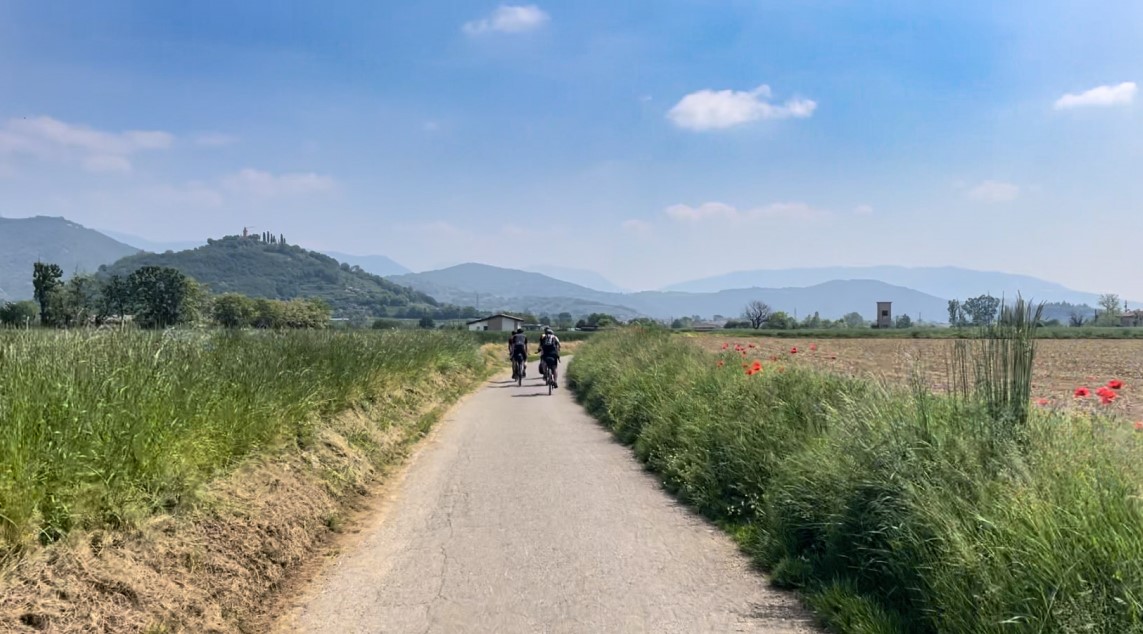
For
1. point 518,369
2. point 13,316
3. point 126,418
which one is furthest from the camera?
point 518,369

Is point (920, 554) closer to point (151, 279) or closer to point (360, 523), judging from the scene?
point (360, 523)

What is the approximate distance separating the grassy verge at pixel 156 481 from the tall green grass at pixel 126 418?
0.01m

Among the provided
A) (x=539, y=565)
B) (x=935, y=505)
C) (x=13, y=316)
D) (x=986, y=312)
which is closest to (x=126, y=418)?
(x=539, y=565)

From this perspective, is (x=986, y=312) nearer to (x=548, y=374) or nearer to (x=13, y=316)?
(x=13, y=316)

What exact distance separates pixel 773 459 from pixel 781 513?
3.00 ft

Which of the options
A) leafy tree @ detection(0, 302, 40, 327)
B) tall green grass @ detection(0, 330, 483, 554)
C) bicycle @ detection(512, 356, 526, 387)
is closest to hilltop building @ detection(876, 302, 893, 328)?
bicycle @ detection(512, 356, 526, 387)

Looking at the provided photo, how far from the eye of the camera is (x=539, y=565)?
529 cm

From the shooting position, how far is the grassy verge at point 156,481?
3633 millimetres

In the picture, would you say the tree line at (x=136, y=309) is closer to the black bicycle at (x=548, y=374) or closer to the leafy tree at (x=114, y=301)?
the leafy tree at (x=114, y=301)

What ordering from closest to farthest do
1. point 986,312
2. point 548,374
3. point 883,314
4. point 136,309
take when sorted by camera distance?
point 986,312 < point 136,309 < point 548,374 < point 883,314

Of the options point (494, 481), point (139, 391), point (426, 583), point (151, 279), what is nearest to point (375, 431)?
point (494, 481)

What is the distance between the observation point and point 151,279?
40.3 metres

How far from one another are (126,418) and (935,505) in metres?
5.81

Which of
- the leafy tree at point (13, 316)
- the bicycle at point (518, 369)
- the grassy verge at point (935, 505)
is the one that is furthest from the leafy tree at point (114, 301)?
the bicycle at point (518, 369)
